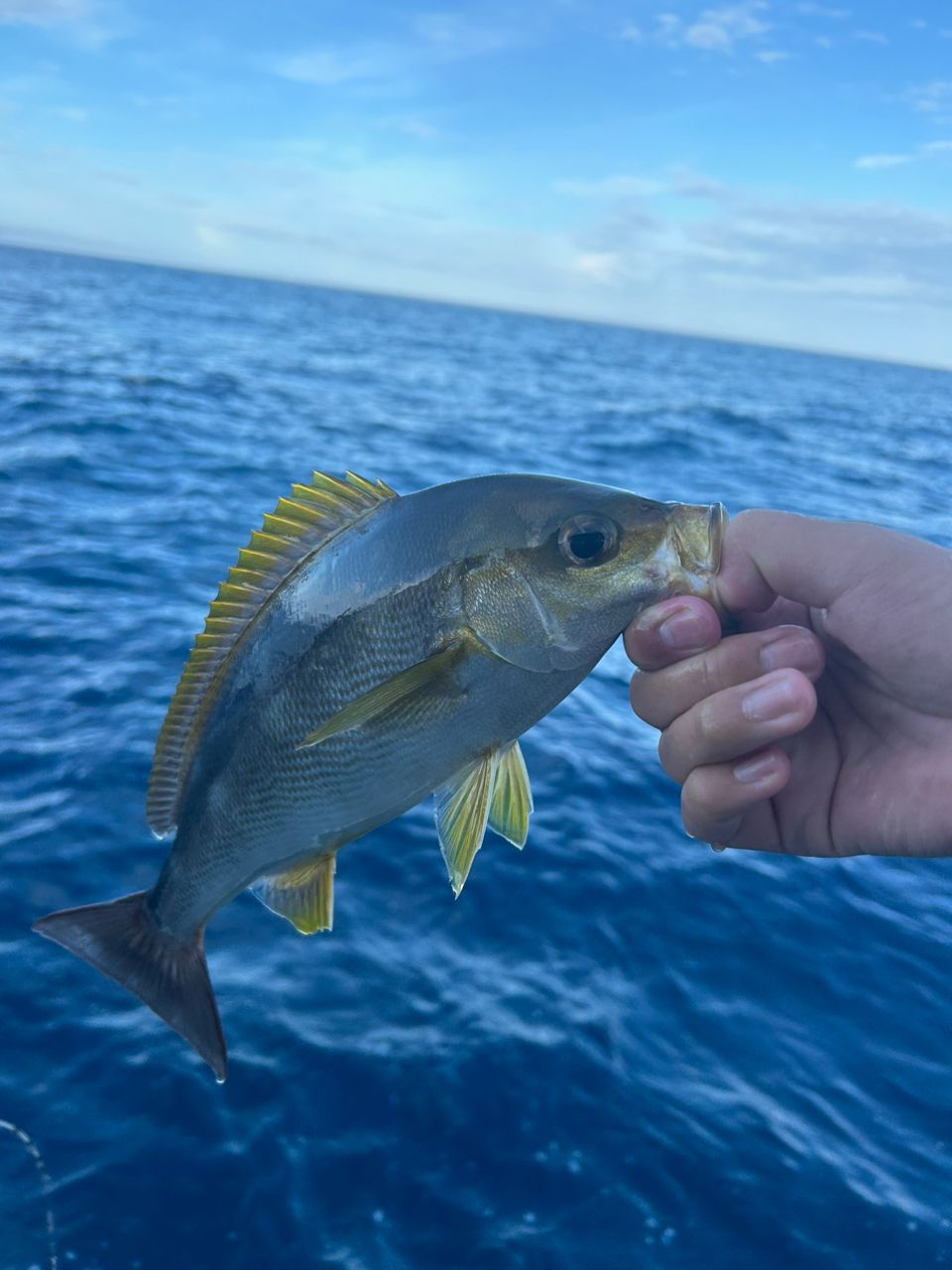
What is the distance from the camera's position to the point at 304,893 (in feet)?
10.5

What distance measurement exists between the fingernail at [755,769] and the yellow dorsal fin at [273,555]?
149 cm

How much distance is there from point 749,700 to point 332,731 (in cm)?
129

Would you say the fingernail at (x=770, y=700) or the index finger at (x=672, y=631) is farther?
the fingernail at (x=770, y=700)

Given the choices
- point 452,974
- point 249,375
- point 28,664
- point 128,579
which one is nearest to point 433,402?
point 249,375

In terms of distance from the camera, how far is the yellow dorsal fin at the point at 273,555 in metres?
2.95

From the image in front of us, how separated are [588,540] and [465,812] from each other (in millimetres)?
872

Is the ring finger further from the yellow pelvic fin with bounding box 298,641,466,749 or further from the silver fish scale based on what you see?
the yellow pelvic fin with bounding box 298,641,466,749

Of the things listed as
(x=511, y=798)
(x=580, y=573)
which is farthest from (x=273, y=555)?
(x=511, y=798)

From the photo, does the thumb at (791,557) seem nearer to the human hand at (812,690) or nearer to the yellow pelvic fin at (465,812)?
the human hand at (812,690)

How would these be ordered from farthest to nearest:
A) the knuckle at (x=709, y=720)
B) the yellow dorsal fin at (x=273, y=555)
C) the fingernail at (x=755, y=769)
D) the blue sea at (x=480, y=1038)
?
the blue sea at (x=480, y=1038), the fingernail at (x=755, y=769), the knuckle at (x=709, y=720), the yellow dorsal fin at (x=273, y=555)

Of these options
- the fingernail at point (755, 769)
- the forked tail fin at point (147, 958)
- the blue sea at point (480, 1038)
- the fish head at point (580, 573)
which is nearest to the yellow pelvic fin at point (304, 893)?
the forked tail fin at point (147, 958)

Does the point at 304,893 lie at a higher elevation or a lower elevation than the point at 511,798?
lower

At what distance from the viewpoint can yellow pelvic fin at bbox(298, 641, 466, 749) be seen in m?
2.73

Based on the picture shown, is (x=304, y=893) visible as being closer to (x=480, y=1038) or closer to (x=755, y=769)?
(x=755, y=769)
